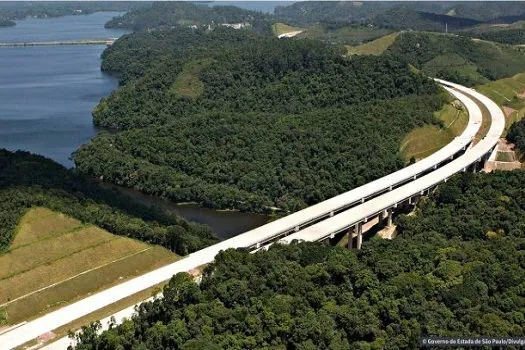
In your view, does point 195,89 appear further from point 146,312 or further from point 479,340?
point 479,340

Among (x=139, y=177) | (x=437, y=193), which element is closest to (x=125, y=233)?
(x=139, y=177)

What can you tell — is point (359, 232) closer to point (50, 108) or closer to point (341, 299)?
point (341, 299)

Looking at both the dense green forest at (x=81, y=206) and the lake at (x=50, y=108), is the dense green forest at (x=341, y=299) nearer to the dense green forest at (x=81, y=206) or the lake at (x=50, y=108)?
the dense green forest at (x=81, y=206)

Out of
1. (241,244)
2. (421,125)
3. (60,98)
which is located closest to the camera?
(241,244)

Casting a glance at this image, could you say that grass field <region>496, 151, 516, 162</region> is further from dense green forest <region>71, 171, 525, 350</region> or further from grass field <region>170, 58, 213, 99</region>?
grass field <region>170, 58, 213, 99</region>

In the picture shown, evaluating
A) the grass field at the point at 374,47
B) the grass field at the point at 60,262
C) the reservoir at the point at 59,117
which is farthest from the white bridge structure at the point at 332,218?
the grass field at the point at 374,47
